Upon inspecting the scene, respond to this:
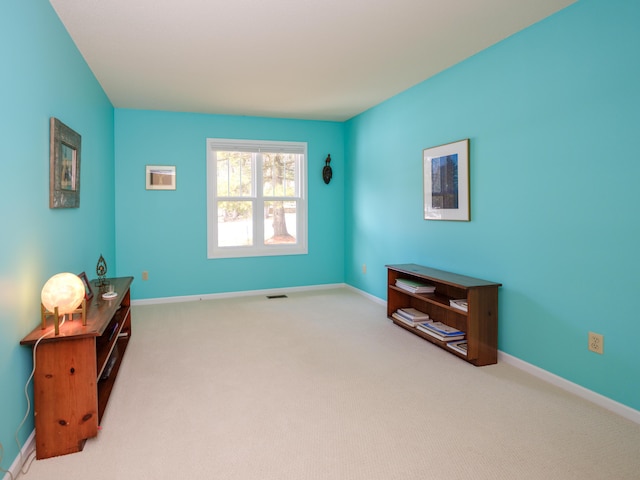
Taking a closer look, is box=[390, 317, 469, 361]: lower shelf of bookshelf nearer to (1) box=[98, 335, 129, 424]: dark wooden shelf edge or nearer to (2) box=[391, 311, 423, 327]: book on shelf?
(2) box=[391, 311, 423, 327]: book on shelf

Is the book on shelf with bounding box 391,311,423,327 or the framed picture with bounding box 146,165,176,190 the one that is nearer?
the book on shelf with bounding box 391,311,423,327

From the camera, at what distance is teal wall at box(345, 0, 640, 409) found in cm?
226

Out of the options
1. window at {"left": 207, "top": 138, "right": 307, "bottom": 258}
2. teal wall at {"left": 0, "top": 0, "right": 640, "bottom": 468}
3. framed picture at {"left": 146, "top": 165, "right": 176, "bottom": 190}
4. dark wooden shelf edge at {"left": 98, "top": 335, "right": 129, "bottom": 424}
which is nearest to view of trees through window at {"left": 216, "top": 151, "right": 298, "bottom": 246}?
window at {"left": 207, "top": 138, "right": 307, "bottom": 258}

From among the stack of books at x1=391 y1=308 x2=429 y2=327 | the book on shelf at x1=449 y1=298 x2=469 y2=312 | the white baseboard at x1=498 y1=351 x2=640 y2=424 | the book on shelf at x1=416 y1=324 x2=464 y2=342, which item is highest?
the book on shelf at x1=449 y1=298 x2=469 y2=312

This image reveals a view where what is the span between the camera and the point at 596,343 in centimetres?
242

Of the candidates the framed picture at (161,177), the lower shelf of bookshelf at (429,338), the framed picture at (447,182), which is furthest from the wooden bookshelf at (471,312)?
the framed picture at (161,177)

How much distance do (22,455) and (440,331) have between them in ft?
9.25

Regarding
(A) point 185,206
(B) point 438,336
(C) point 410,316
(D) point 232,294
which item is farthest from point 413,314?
(A) point 185,206

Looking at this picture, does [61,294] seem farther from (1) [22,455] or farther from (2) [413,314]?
(2) [413,314]

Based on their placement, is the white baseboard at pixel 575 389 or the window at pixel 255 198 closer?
the white baseboard at pixel 575 389

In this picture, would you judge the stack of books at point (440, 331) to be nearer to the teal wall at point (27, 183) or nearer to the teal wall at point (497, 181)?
the teal wall at point (497, 181)

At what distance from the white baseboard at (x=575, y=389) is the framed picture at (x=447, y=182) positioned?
1170 mm

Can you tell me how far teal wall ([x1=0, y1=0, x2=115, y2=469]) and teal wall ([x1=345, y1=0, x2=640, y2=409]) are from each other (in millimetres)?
3011

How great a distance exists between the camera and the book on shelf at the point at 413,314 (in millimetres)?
3750
